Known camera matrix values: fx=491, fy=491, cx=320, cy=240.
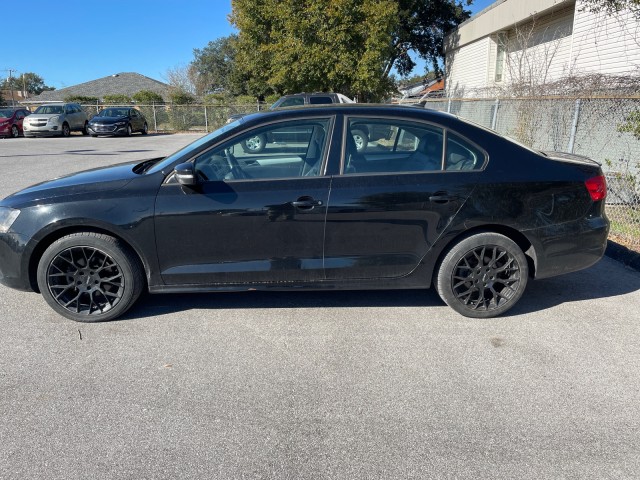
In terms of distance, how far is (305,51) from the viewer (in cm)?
2047

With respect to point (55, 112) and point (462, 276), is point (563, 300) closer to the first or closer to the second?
point (462, 276)

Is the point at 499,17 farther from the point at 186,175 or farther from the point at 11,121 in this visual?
the point at 11,121

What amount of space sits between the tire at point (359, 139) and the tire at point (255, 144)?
29.9 inches

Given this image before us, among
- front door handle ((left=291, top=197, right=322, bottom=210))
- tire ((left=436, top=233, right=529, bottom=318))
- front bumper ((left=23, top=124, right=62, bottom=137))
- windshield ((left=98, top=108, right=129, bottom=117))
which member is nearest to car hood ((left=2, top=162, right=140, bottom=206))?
front door handle ((left=291, top=197, right=322, bottom=210))

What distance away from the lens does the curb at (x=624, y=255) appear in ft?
17.9

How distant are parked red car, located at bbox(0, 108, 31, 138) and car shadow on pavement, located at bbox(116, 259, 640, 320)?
85.7ft

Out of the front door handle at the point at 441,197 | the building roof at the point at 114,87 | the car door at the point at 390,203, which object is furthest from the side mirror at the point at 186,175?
the building roof at the point at 114,87

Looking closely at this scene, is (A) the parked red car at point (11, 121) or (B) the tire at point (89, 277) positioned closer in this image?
(B) the tire at point (89, 277)

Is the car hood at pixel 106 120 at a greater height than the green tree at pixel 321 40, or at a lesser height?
lesser

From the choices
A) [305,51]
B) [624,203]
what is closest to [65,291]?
[624,203]

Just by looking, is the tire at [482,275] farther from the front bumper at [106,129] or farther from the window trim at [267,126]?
the front bumper at [106,129]

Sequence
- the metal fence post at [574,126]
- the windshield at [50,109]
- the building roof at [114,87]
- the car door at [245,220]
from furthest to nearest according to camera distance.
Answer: the building roof at [114,87] → the windshield at [50,109] → the metal fence post at [574,126] → the car door at [245,220]

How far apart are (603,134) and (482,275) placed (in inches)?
221

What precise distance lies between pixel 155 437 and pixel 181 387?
0.49 m
